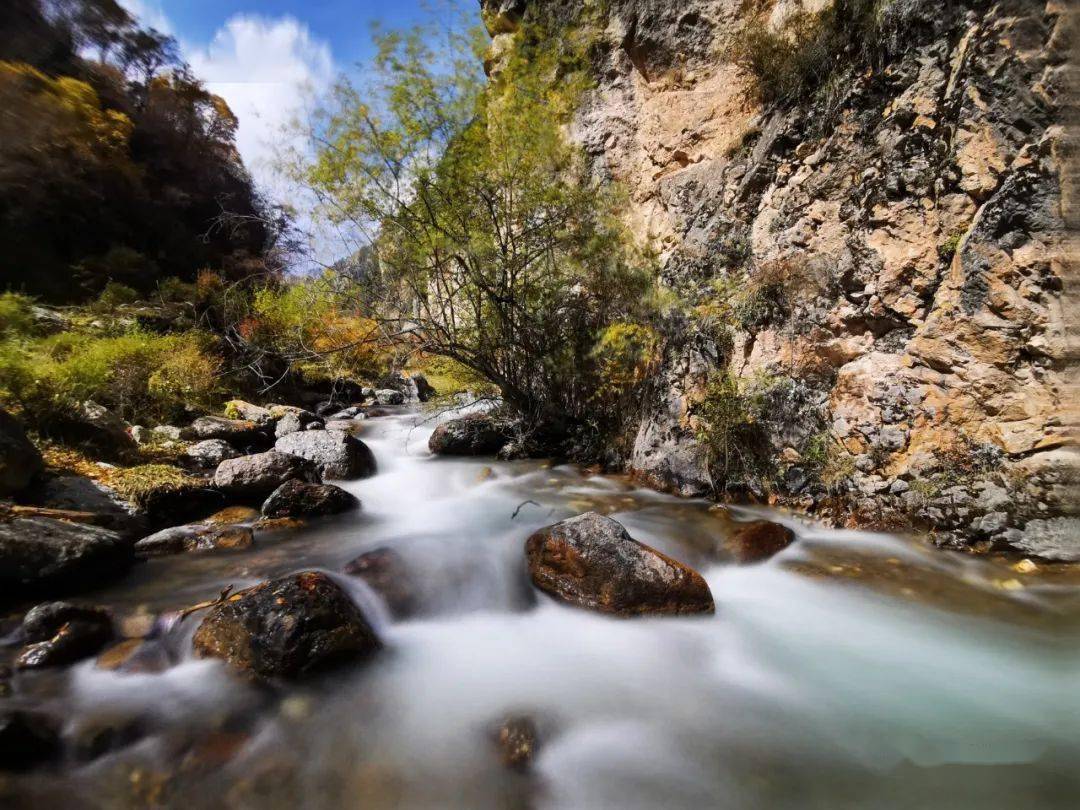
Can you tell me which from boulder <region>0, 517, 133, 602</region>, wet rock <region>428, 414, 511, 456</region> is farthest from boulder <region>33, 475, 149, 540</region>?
wet rock <region>428, 414, 511, 456</region>

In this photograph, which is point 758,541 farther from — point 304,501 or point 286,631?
point 304,501

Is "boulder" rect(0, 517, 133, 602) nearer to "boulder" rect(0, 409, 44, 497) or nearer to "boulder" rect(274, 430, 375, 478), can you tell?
"boulder" rect(0, 409, 44, 497)

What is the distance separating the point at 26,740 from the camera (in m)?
2.13

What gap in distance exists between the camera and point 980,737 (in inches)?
90.8

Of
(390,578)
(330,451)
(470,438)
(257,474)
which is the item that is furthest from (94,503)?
(470,438)

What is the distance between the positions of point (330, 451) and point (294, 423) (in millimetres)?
2054

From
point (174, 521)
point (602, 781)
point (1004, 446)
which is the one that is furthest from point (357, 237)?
point (1004, 446)

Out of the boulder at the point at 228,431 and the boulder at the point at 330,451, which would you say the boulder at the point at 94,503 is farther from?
the boulder at the point at 228,431

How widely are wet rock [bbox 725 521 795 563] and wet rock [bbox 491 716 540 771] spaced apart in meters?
2.43

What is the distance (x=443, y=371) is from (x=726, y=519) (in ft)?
16.2

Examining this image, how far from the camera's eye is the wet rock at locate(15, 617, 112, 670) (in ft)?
8.74

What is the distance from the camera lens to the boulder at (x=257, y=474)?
5293 mm

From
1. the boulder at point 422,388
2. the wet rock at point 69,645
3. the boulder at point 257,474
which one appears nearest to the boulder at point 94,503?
the boulder at point 257,474

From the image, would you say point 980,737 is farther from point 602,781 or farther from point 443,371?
point 443,371
